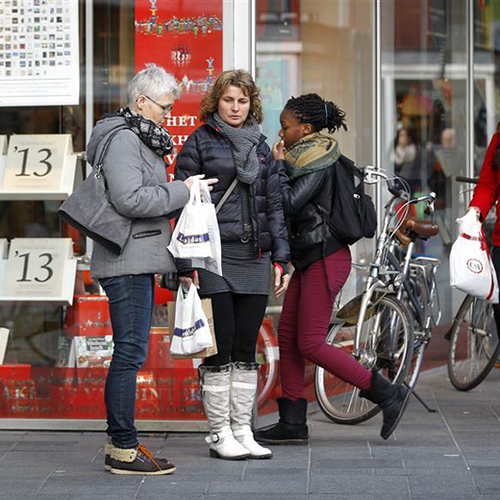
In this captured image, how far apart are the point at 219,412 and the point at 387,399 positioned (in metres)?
0.90

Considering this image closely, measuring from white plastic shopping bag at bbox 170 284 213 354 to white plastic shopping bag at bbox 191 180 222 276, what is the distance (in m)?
0.12

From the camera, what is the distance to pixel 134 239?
5688 mm

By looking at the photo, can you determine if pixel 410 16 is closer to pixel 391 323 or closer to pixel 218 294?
pixel 391 323

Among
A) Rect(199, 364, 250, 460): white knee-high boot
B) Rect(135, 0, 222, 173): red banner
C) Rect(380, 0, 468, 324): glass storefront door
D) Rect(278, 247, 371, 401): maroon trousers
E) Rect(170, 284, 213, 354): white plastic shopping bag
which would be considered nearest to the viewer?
Rect(170, 284, 213, 354): white plastic shopping bag

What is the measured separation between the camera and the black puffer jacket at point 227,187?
20.0 ft

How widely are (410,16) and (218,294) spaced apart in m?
3.80

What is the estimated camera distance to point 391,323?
710cm

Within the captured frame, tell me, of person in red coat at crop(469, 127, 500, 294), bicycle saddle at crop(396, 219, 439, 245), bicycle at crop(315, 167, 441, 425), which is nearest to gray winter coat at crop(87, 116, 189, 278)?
bicycle at crop(315, 167, 441, 425)

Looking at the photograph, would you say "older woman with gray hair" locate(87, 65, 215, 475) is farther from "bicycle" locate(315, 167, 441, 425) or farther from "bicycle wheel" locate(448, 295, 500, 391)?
"bicycle wheel" locate(448, 295, 500, 391)

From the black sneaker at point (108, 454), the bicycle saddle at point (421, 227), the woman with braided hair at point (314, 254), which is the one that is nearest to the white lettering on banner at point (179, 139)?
the woman with braided hair at point (314, 254)

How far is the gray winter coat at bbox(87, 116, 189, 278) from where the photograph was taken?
5.57m

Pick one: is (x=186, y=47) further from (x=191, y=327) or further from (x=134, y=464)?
(x=134, y=464)

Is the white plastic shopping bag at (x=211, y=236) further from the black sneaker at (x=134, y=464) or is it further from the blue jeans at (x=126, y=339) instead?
the black sneaker at (x=134, y=464)

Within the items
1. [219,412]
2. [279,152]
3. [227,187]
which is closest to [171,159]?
[279,152]
